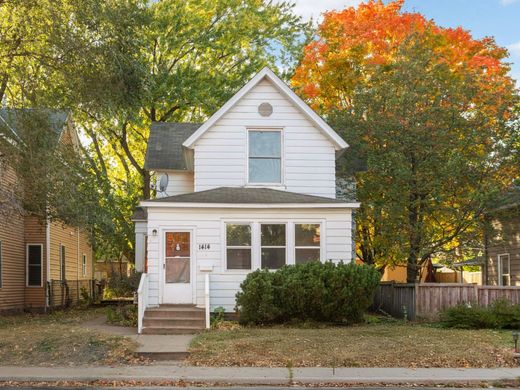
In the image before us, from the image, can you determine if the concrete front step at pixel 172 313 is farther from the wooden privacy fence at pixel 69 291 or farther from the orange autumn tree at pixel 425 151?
the wooden privacy fence at pixel 69 291

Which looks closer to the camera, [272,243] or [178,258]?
[178,258]

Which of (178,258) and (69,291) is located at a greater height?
(178,258)

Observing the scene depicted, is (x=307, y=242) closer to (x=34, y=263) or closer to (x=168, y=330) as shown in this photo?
(x=168, y=330)

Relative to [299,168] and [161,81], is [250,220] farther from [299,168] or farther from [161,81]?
[161,81]

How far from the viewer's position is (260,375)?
470 inches

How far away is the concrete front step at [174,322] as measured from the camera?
1731cm

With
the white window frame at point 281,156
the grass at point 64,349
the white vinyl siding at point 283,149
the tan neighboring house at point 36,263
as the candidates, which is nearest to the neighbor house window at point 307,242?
the white vinyl siding at point 283,149

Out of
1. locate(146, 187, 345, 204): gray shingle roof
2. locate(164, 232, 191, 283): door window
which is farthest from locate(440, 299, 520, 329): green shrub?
locate(164, 232, 191, 283): door window

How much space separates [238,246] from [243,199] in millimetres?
1331

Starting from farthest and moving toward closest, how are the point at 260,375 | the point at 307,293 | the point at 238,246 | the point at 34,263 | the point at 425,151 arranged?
the point at 34,263 < the point at 425,151 < the point at 238,246 < the point at 307,293 < the point at 260,375

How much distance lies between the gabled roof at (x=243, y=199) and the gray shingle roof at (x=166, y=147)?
158 inches

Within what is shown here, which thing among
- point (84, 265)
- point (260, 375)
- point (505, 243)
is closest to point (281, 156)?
point (505, 243)

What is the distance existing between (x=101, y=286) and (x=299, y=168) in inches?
725

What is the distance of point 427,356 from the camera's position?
528 inches
